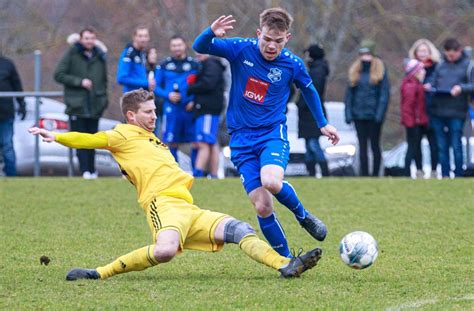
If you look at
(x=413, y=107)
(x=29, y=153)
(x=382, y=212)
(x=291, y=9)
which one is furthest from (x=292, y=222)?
(x=291, y=9)

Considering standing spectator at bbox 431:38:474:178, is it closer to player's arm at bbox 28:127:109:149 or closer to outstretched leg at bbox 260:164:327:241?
outstretched leg at bbox 260:164:327:241

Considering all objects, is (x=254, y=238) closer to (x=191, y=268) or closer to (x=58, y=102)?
(x=191, y=268)

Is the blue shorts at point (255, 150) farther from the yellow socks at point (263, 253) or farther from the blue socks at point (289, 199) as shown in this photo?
the yellow socks at point (263, 253)

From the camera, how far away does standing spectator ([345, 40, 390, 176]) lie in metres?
16.0

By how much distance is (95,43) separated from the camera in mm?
15656

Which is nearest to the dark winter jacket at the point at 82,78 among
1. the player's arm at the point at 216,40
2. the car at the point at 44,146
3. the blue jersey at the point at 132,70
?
the blue jersey at the point at 132,70

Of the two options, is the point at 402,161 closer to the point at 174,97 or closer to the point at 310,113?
the point at 310,113

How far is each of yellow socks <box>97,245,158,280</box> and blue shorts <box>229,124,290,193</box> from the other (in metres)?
0.93

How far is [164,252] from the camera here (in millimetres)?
7621

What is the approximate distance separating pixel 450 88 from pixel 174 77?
3558 millimetres

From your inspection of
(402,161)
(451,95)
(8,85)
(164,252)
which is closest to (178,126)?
(8,85)

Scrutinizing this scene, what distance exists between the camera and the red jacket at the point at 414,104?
15945 mm

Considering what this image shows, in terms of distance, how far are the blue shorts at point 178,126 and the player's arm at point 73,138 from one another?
7780 mm

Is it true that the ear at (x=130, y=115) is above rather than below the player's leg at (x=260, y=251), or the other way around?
above
